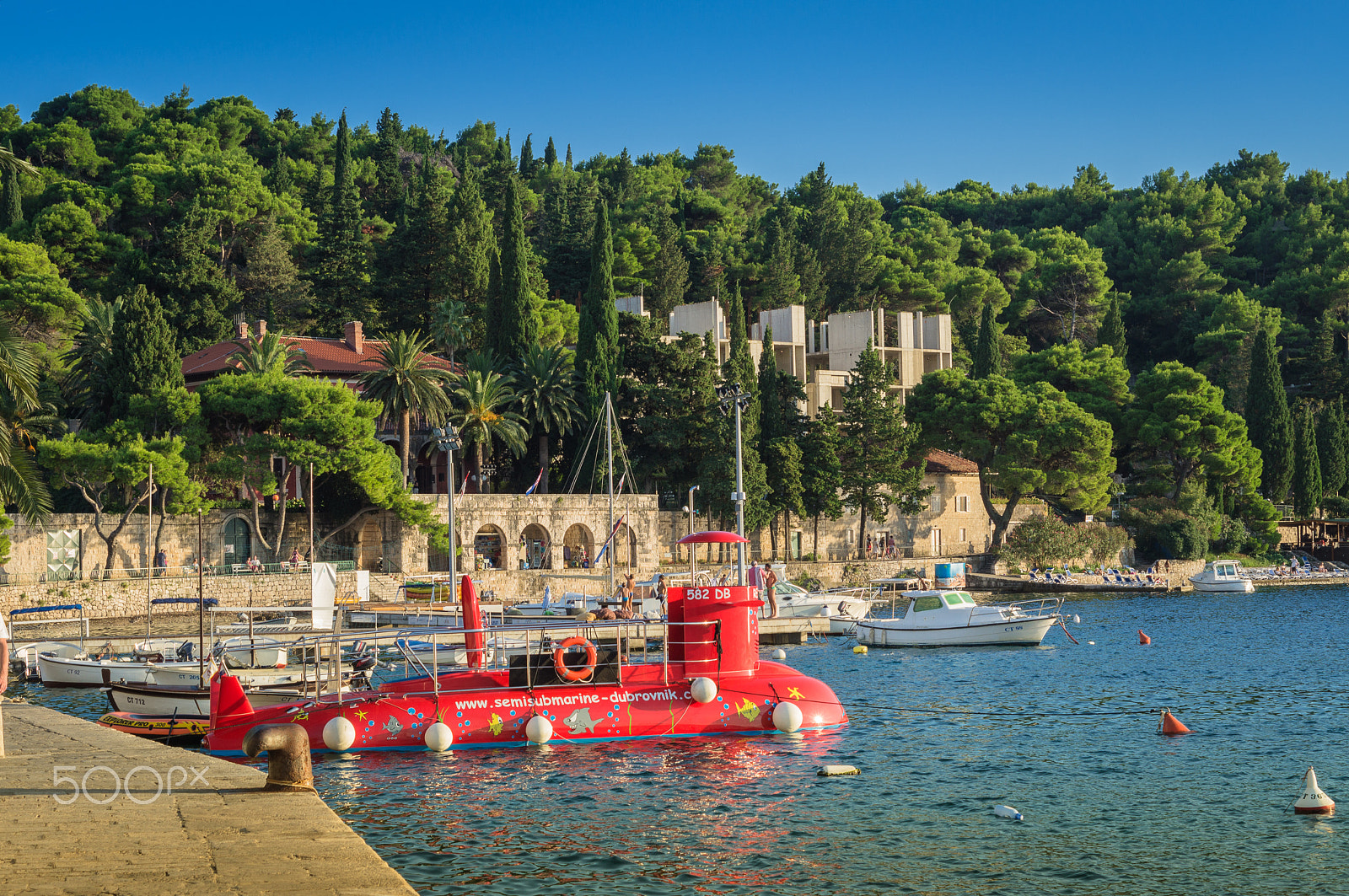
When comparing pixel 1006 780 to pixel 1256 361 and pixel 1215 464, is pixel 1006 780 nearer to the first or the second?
pixel 1215 464

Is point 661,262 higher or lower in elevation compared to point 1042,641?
higher

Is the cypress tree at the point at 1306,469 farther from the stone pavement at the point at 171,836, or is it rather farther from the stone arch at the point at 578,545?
the stone pavement at the point at 171,836

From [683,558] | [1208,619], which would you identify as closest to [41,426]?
[683,558]

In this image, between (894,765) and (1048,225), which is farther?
(1048,225)

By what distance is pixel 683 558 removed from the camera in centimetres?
6525

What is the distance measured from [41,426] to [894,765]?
44.6 m

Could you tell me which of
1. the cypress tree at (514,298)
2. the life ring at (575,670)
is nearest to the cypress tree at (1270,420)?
the cypress tree at (514,298)

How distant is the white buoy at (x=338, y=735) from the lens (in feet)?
70.2

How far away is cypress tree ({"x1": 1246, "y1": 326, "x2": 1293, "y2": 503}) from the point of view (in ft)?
268

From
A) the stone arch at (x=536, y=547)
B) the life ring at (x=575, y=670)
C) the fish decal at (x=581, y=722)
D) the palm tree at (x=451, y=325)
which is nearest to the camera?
the fish decal at (x=581, y=722)

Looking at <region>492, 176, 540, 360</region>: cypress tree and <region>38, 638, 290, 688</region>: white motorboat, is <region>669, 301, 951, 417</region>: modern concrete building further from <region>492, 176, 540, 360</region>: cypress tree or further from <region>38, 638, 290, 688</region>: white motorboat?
<region>38, 638, 290, 688</region>: white motorboat

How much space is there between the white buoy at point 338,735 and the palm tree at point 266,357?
34370 mm

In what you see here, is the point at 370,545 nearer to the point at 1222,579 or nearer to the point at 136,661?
the point at 136,661

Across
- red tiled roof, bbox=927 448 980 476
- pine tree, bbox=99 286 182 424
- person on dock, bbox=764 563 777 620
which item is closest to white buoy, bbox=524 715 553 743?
person on dock, bbox=764 563 777 620
